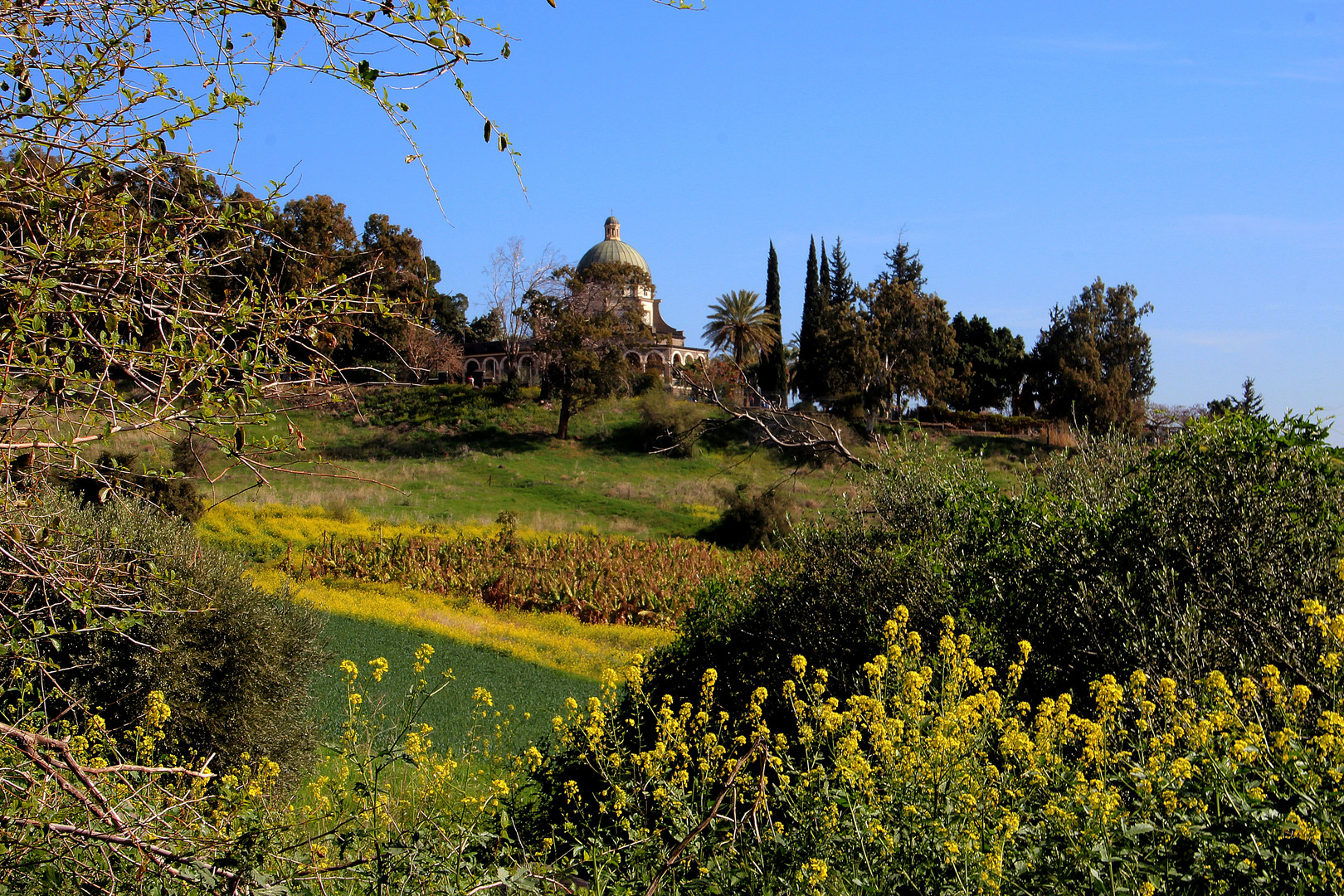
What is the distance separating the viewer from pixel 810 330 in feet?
190

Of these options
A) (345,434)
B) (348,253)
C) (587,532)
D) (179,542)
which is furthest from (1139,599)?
(345,434)

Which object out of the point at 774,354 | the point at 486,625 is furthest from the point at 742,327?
the point at 486,625

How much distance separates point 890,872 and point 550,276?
44.8 meters

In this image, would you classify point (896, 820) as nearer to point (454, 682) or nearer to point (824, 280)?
point (454, 682)

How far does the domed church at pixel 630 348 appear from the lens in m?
57.9

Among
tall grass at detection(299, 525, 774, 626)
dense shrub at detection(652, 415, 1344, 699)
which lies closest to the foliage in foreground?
dense shrub at detection(652, 415, 1344, 699)

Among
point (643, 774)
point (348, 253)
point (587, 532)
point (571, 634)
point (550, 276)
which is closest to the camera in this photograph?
point (348, 253)

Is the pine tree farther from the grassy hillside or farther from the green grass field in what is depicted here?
the green grass field

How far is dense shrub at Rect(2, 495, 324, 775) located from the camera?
706cm

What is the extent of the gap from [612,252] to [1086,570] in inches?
2912

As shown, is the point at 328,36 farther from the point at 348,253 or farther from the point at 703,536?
the point at 703,536

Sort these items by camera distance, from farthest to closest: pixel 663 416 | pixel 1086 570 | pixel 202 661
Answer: pixel 663 416
pixel 202 661
pixel 1086 570

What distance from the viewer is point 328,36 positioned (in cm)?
278

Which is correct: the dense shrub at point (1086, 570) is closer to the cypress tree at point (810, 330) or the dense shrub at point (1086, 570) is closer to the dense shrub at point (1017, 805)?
the dense shrub at point (1017, 805)
